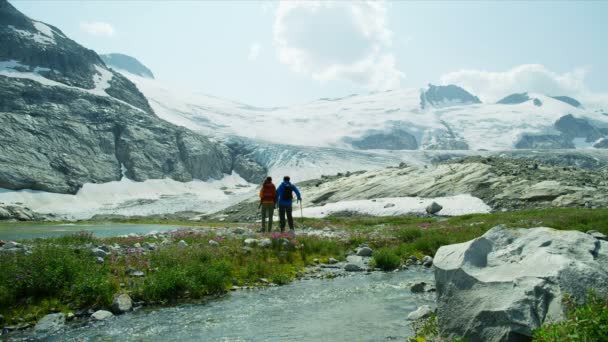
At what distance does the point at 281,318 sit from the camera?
11141 mm

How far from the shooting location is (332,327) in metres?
10.3

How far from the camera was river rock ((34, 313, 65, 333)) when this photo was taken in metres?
10.3

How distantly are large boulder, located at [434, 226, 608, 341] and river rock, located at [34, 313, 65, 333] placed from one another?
8.82 meters

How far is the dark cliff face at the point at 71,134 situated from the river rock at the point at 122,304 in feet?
449

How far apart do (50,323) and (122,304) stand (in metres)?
1.76

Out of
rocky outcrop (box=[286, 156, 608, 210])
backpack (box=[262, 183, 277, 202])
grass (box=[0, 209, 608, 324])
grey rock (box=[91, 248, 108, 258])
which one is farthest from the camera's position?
rocky outcrop (box=[286, 156, 608, 210])

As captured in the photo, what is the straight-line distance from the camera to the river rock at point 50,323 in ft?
33.8

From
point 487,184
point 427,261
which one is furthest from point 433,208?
point 427,261

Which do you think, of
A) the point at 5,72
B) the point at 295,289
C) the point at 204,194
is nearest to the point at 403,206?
the point at 295,289

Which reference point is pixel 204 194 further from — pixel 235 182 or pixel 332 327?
pixel 332 327

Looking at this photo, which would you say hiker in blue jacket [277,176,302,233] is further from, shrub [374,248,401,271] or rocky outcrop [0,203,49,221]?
rocky outcrop [0,203,49,221]

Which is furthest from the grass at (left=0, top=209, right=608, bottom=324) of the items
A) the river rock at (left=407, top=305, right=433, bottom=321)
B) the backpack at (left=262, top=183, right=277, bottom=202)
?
the river rock at (left=407, top=305, right=433, bottom=321)

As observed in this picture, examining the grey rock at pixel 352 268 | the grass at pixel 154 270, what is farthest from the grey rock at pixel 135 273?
the grey rock at pixel 352 268

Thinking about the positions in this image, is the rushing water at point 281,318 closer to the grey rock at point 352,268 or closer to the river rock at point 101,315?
the river rock at point 101,315
